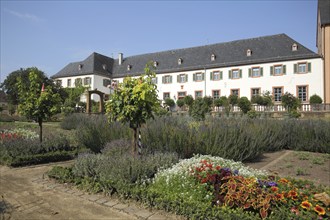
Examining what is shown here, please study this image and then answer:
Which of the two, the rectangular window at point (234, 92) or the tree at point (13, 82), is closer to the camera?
the rectangular window at point (234, 92)

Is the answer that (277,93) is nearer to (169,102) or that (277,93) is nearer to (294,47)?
(294,47)

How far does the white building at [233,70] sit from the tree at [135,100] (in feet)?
98.8

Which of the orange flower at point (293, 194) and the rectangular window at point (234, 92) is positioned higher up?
the rectangular window at point (234, 92)

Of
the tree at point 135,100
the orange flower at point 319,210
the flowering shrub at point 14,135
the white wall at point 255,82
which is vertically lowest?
the orange flower at point 319,210

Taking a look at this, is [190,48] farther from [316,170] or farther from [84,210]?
[84,210]

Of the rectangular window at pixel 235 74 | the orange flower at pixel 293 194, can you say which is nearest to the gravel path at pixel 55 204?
the orange flower at pixel 293 194

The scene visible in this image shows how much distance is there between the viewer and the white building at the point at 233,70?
99.4ft

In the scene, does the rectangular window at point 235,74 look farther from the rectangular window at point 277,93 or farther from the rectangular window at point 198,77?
the rectangular window at point 277,93

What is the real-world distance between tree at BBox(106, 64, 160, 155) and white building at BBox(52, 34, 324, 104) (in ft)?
98.8

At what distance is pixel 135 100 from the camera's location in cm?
506

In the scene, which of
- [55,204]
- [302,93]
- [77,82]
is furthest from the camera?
[77,82]

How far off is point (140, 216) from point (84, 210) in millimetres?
865

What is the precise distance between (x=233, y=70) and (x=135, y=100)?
32.3 m

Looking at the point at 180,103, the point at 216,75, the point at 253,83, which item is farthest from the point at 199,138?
the point at 216,75
